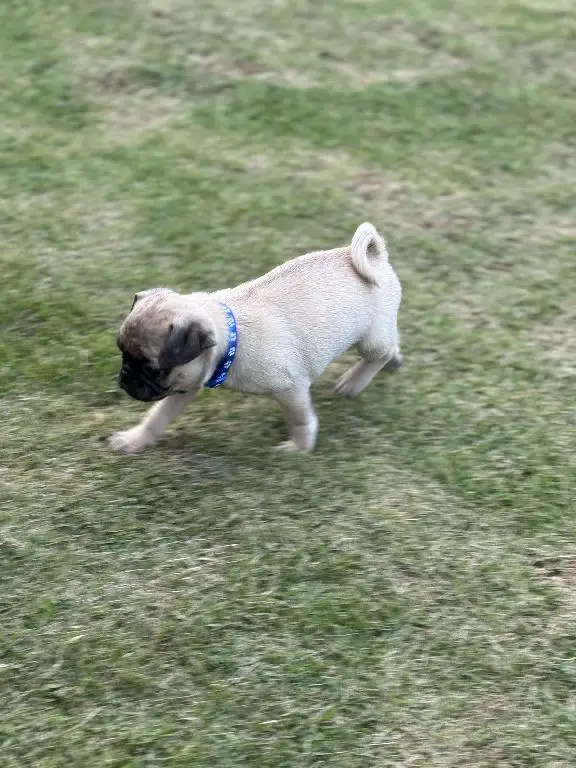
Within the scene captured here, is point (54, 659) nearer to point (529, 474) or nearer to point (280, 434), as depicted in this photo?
point (280, 434)

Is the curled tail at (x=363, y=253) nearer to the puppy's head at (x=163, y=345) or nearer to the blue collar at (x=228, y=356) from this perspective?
the blue collar at (x=228, y=356)

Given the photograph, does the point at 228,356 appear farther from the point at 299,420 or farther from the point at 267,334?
the point at 299,420

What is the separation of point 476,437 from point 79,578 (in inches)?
91.5

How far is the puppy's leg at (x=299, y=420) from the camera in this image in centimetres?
485

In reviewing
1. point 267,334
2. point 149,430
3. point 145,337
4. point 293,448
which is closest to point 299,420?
point 293,448

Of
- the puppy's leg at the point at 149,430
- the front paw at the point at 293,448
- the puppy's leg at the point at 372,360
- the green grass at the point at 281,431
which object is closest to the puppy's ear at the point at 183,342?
the puppy's leg at the point at 149,430

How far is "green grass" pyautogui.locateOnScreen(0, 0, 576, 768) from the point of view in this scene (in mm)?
3787

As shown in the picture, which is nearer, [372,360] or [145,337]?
[145,337]

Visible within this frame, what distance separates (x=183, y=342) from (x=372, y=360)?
148cm

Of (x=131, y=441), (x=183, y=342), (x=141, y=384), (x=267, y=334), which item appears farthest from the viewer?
(x=131, y=441)

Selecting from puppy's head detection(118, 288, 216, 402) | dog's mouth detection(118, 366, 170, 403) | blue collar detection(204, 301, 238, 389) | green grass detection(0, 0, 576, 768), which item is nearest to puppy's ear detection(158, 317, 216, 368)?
puppy's head detection(118, 288, 216, 402)

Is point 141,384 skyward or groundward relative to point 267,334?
groundward

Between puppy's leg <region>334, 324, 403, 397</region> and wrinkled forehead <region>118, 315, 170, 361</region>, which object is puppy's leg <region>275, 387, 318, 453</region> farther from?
wrinkled forehead <region>118, 315, 170, 361</region>

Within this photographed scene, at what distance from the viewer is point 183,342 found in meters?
4.23
